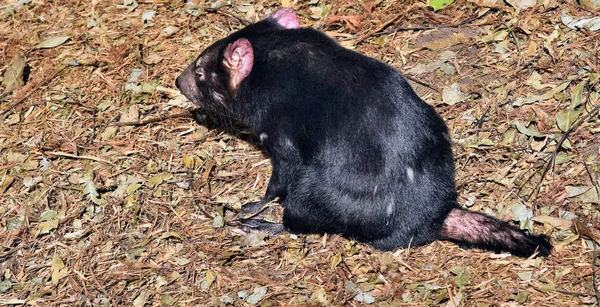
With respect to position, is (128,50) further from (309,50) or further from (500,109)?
(500,109)

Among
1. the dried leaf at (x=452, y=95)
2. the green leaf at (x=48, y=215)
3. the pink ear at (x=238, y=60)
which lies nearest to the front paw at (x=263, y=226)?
the pink ear at (x=238, y=60)

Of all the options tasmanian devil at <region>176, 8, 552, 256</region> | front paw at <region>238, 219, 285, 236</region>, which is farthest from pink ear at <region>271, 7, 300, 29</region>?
front paw at <region>238, 219, 285, 236</region>

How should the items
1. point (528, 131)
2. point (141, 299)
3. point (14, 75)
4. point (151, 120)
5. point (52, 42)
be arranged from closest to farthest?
point (141, 299) → point (528, 131) → point (151, 120) → point (14, 75) → point (52, 42)

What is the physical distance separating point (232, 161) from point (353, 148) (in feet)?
4.83

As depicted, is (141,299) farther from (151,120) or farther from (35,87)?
(35,87)

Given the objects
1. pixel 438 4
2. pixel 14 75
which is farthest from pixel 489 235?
pixel 14 75

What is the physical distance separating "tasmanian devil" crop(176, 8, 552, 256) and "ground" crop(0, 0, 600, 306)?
0.62 feet

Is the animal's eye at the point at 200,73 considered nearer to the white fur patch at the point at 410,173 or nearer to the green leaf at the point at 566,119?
the white fur patch at the point at 410,173

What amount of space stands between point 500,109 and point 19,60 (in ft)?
14.1

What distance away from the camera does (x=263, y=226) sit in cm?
565

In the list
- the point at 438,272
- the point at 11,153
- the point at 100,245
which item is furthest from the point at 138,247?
the point at 438,272

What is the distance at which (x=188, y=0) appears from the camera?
24.7 feet

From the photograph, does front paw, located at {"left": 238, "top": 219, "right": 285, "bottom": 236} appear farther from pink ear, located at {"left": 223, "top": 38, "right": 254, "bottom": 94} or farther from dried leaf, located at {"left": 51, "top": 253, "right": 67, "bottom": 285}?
dried leaf, located at {"left": 51, "top": 253, "right": 67, "bottom": 285}

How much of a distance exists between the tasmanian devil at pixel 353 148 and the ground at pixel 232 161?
0.62 feet
